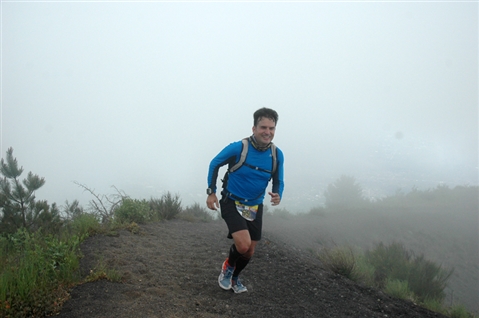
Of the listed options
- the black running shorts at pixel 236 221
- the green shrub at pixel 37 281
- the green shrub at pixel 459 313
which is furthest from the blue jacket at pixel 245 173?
the green shrub at pixel 459 313

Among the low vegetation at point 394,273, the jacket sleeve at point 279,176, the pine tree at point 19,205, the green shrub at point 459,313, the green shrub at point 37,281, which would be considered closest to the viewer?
the green shrub at point 37,281

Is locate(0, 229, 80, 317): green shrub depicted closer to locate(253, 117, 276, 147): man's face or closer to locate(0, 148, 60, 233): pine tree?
locate(253, 117, 276, 147): man's face

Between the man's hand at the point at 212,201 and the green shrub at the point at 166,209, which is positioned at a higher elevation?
the man's hand at the point at 212,201

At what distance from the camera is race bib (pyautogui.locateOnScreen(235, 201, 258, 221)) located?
3650mm

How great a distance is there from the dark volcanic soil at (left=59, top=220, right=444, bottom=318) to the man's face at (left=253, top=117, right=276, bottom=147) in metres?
1.89

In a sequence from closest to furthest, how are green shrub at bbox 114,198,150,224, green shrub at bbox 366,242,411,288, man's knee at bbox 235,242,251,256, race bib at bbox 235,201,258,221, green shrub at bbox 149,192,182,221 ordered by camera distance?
man's knee at bbox 235,242,251,256, race bib at bbox 235,201,258,221, green shrub at bbox 114,198,150,224, green shrub at bbox 366,242,411,288, green shrub at bbox 149,192,182,221

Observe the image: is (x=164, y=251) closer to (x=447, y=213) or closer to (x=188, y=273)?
(x=188, y=273)

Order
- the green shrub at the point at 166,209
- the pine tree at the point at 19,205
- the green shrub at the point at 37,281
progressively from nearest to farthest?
1. the green shrub at the point at 37,281
2. the pine tree at the point at 19,205
3. the green shrub at the point at 166,209

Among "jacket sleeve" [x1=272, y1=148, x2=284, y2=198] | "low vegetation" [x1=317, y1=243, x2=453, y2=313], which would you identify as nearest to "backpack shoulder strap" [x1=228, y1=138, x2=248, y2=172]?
"jacket sleeve" [x1=272, y1=148, x2=284, y2=198]

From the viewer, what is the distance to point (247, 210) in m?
3.69

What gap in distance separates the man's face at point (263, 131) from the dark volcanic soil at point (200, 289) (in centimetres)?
189

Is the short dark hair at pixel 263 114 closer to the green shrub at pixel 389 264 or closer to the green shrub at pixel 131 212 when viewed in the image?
the green shrub at pixel 131 212

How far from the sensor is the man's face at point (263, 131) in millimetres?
3617

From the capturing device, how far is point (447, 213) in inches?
908
